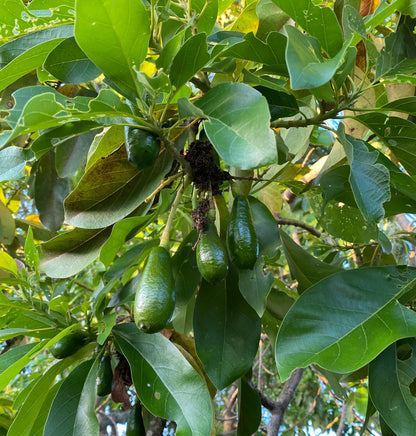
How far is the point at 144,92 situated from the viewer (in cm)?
92

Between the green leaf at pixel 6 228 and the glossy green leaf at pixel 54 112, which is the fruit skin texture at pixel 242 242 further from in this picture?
the green leaf at pixel 6 228

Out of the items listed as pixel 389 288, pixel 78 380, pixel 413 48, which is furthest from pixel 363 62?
pixel 78 380

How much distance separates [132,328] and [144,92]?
596mm

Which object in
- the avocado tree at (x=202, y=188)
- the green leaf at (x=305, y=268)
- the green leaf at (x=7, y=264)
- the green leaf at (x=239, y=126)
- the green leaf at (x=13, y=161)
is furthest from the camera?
the green leaf at (x=7, y=264)

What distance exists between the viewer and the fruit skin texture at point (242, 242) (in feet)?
2.97

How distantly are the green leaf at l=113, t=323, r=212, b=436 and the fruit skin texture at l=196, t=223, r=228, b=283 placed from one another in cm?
25

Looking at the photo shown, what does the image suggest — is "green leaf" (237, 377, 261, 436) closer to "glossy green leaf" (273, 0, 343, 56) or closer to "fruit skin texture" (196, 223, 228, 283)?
"fruit skin texture" (196, 223, 228, 283)

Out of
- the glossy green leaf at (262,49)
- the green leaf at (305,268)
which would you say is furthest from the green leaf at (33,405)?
the glossy green leaf at (262,49)

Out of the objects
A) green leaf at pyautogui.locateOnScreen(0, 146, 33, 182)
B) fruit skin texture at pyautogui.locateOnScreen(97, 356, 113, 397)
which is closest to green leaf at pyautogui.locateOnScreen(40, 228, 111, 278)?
green leaf at pyautogui.locateOnScreen(0, 146, 33, 182)

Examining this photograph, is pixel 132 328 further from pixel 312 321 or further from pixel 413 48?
pixel 413 48

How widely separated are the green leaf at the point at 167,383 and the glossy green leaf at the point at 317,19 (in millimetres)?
723

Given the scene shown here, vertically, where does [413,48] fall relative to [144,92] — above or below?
below

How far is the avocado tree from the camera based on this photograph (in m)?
0.79

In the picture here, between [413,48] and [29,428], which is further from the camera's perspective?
[29,428]
